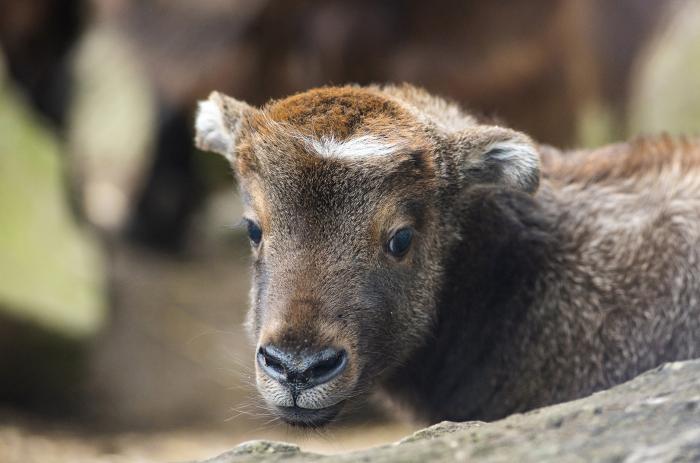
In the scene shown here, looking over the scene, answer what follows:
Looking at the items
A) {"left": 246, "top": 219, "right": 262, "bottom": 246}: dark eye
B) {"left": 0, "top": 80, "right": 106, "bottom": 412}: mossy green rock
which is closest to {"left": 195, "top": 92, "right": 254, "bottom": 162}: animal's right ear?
{"left": 246, "top": 219, "right": 262, "bottom": 246}: dark eye

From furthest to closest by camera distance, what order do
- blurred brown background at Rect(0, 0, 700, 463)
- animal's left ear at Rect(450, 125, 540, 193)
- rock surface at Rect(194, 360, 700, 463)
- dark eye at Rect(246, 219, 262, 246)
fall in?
blurred brown background at Rect(0, 0, 700, 463) → animal's left ear at Rect(450, 125, 540, 193) → dark eye at Rect(246, 219, 262, 246) → rock surface at Rect(194, 360, 700, 463)

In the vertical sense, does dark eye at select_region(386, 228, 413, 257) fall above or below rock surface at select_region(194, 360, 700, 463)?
above

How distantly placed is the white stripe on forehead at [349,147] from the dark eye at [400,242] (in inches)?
18.4

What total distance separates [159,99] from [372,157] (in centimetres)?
798

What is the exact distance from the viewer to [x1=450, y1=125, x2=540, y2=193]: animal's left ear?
235 inches

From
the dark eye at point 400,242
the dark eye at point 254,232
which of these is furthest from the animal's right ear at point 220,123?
the dark eye at point 400,242

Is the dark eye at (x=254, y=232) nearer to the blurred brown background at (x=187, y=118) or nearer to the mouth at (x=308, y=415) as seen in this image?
the mouth at (x=308, y=415)

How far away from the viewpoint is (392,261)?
572 cm

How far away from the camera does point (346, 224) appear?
5.47 meters

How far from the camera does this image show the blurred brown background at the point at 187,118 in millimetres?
10078

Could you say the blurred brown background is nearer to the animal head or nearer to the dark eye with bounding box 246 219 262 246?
the dark eye with bounding box 246 219 262 246

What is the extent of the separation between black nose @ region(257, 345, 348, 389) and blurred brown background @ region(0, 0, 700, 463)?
4250 mm

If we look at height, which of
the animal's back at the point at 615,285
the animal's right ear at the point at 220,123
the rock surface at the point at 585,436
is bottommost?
the rock surface at the point at 585,436

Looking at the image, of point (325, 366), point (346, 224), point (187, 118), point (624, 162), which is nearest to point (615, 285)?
point (624, 162)
